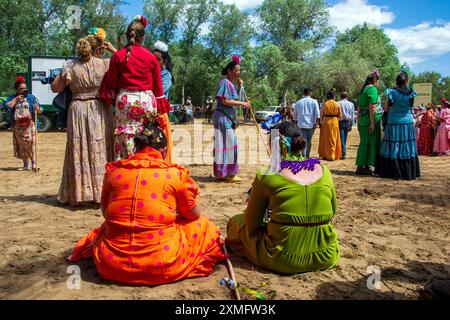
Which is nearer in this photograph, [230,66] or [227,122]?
[230,66]

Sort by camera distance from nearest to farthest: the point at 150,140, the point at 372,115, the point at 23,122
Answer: the point at 150,140 < the point at 372,115 < the point at 23,122

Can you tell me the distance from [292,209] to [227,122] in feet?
12.5

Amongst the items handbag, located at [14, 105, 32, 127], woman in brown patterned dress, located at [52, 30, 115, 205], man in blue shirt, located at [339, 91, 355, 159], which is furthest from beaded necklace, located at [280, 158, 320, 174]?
man in blue shirt, located at [339, 91, 355, 159]

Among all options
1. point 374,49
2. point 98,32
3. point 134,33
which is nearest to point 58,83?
point 98,32

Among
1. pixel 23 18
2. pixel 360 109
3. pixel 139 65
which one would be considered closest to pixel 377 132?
pixel 360 109

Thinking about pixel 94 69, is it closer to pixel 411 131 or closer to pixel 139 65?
pixel 139 65

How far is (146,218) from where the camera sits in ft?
9.20

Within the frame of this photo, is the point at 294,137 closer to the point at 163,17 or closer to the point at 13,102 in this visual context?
the point at 13,102

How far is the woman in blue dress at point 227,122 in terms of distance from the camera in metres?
6.48

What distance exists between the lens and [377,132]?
7.71 metres

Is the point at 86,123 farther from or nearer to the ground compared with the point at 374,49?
nearer to the ground

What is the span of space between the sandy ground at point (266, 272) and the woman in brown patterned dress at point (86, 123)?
0.34 m
